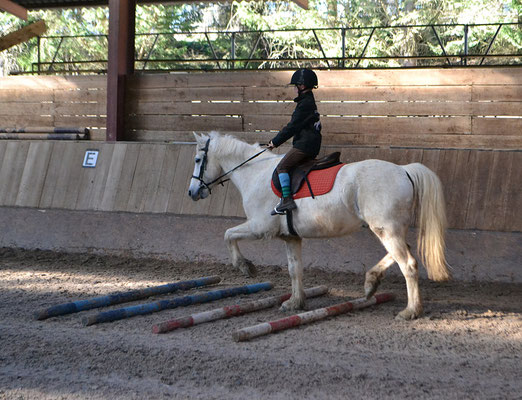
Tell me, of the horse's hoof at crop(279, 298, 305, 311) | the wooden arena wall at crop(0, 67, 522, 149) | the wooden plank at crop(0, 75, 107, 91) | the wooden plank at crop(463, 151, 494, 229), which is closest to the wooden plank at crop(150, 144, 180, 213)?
the wooden arena wall at crop(0, 67, 522, 149)

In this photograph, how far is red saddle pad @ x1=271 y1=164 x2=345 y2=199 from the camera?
269 inches

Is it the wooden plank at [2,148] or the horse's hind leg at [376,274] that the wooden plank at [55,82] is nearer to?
the wooden plank at [2,148]

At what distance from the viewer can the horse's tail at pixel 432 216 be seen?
21.5ft

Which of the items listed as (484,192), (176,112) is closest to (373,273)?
(484,192)

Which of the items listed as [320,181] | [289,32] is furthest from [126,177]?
[289,32]

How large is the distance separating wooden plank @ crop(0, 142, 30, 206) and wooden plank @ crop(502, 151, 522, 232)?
8.53 m

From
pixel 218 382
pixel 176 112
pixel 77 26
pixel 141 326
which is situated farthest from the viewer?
pixel 77 26

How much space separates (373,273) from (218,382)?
292 centimetres

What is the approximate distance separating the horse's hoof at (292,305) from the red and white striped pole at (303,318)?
65cm

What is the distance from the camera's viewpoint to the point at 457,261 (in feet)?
28.3

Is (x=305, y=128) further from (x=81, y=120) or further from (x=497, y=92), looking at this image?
(x=81, y=120)

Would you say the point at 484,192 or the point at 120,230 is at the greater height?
the point at 484,192

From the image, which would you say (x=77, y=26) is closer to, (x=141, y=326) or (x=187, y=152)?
(x=187, y=152)

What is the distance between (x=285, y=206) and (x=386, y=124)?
4341 mm
